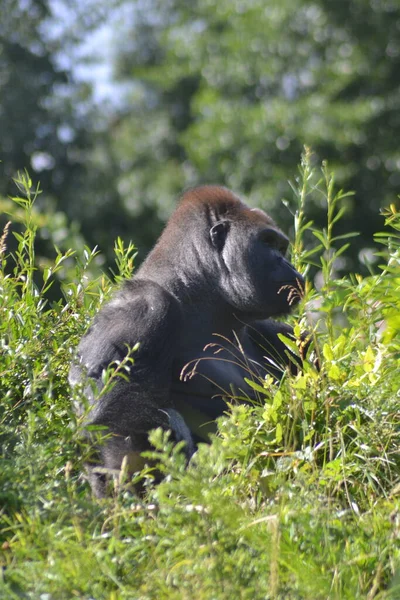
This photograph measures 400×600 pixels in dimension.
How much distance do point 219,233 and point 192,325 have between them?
0.45m

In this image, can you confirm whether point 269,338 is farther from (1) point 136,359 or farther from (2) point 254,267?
(1) point 136,359

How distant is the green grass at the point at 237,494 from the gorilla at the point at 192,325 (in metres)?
0.23

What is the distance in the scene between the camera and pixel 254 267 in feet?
13.6

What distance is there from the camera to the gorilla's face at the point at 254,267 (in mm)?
4094

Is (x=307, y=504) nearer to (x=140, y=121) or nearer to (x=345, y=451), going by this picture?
(x=345, y=451)

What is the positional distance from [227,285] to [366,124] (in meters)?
10.3

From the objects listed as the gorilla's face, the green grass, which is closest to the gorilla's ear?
the gorilla's face

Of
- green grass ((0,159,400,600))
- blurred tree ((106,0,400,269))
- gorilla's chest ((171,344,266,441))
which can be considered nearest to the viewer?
green grass ((0,159,400,600))

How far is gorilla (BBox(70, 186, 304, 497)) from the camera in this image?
3586 mm

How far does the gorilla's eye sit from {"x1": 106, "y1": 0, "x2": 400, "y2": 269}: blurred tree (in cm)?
719

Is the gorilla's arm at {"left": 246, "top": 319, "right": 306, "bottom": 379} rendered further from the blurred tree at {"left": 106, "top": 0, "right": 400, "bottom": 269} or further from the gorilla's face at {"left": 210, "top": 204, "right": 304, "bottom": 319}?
the blurred tree at {"left": 106, "top": 0, "right": 400, "bottom": 269}

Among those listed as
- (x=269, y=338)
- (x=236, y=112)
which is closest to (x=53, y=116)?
(x=236, y=112)

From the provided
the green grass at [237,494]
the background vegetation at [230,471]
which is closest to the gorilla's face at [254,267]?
the background vegetation at [230,471]

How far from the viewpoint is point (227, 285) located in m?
4.14
